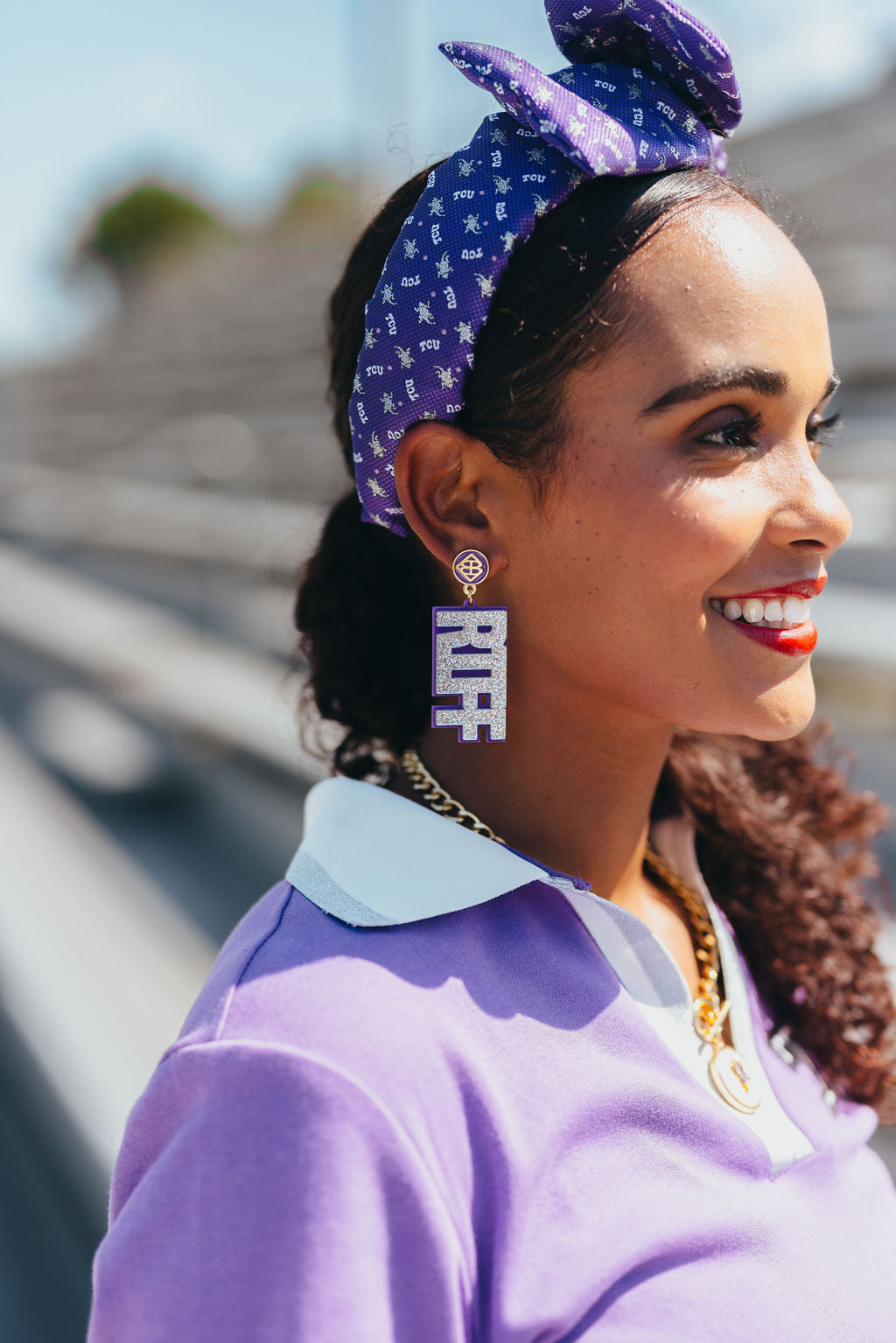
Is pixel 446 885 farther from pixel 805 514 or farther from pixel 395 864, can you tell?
pixel 805 514

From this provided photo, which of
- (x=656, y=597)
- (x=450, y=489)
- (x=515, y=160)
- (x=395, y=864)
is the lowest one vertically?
(x=395, y=864)

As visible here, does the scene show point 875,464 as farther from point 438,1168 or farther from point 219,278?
point 219,278

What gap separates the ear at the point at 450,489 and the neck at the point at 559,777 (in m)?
0.19

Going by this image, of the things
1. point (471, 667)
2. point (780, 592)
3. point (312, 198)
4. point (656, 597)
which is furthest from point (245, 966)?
point (312, 198)

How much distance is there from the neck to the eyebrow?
0.33m

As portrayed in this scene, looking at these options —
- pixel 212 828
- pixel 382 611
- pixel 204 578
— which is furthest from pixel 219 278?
pixel 382 611

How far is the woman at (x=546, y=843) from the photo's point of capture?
2.87 ft

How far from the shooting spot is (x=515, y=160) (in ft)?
3.54

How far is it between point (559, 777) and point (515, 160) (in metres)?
0.61

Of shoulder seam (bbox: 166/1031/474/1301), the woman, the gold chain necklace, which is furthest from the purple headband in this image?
shoulder seam (bbox: 166/1031/474/1301)

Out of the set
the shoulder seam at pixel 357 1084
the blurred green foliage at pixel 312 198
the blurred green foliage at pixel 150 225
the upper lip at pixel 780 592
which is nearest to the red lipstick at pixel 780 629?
the upper lip at pixel 780 592

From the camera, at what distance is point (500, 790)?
49.5 inches

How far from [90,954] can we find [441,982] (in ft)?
9.45

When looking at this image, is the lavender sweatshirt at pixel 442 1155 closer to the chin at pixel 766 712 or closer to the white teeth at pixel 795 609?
the chin at pixel 766 712
